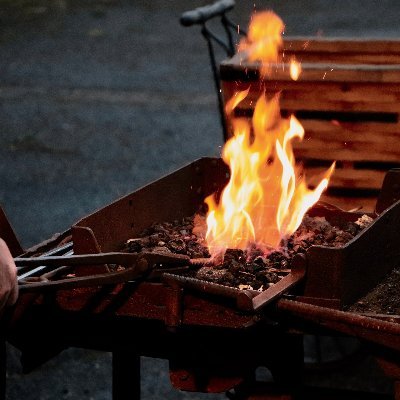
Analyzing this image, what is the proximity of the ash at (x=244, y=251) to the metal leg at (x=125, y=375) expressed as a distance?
32cm

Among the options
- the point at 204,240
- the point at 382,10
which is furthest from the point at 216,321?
the point at 382,10

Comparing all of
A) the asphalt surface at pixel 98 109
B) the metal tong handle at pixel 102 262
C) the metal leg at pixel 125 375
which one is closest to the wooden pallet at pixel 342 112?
the asphalt surface at pixel 98 109

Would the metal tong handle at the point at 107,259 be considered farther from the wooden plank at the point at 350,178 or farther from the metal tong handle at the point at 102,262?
the wooden plank at the point at 350,178

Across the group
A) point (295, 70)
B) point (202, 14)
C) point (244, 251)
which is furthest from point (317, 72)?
point (244, 251)

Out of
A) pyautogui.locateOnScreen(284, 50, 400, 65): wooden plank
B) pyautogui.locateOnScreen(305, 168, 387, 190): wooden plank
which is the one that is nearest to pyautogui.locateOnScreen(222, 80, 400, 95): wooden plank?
pyautogui.locateOnScreen(305, 168, 387, 190): wooden plank

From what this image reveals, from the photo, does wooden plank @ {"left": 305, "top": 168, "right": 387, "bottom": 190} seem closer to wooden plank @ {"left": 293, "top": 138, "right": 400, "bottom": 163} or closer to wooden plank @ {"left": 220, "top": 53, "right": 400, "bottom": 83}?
wooden plank @ {"left": 293, "top": 138, "right": 400, "bottom": 163}

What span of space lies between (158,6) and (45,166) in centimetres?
776

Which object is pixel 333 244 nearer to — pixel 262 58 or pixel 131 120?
pixel 262 58

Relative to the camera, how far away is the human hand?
249 centimetres

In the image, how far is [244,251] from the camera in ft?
10.6

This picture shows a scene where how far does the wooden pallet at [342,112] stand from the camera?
420cm

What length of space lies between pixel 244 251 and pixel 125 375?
561 millimetres

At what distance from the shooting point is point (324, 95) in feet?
14.0

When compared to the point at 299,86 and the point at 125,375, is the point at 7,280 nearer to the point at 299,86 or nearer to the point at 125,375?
the point at 125,375
